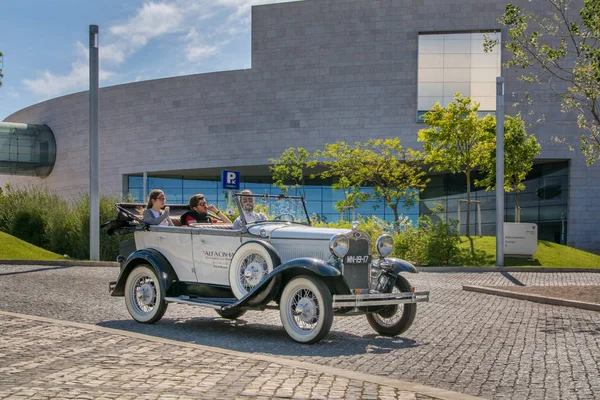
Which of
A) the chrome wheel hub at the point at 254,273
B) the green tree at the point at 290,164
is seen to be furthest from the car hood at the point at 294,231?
the green tree at the point at 290,164

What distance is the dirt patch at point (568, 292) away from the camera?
13055 mm

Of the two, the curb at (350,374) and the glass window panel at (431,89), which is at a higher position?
the glass window panel at (431,89)

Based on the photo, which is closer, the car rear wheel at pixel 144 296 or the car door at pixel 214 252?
the car door at pixel 214 252

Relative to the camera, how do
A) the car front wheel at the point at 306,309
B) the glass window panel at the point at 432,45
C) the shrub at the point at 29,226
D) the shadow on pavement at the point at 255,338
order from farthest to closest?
the glass window panel at the point at 432,45, the shrub at the point at 29,226, the car front wheel at the point at 306,309, the shadow on pavement at the point at 255,338

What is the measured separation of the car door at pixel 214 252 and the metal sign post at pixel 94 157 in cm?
1230

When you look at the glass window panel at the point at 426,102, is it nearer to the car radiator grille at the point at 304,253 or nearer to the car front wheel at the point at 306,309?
the car radiator grille at the point at 304,253

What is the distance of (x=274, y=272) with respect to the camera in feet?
26.3

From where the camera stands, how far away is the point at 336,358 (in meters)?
6.96

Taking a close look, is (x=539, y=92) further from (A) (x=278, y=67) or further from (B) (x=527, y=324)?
(B) (x=527, y=324)

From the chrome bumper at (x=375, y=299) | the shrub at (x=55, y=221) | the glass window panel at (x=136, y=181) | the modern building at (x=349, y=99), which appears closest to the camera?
the chrome bumper at (x=375, y=299)

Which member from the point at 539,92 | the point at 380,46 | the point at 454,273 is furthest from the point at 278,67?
the point at 454,273

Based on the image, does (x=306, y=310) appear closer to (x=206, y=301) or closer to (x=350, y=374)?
(x=206, y=301)

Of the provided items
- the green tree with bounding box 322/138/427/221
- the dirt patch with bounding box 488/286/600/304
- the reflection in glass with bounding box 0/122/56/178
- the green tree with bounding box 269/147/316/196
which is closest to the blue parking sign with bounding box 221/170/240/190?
the dirt patch with bounding box 488/286/600/304

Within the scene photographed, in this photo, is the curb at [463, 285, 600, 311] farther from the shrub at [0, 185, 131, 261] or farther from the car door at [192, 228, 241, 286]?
the shrub at [0, 185, 131, 261]
